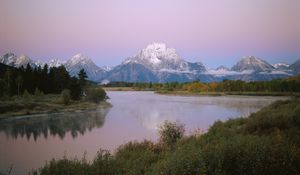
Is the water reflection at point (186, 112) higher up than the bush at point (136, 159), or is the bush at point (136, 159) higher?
the bush at point (136, 159)

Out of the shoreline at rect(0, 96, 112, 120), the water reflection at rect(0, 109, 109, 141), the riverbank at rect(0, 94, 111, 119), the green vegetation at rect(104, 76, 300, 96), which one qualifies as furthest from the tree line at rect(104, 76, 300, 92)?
the water reflection at rect(0, 109, 109, 141)

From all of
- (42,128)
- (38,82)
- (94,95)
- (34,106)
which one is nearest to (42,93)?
(38,82)

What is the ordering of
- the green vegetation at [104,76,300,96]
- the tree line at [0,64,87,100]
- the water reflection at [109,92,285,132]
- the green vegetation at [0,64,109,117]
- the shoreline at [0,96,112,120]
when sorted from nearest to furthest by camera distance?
1. the water reflection at [109,92,285,132]
2. the shoreline at [0,96,112,120]
3. the green vegetation at [0,64,109,117]
4. the tree line at [0,64,87,100]
5. the green vegetation at [104,76,300,96]

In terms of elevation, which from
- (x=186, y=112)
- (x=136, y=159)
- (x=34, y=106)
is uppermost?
(x=136, y=159)

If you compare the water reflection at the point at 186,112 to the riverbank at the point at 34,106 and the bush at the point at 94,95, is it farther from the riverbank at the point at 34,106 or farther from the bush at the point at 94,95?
the riverbank at the point at 34,106

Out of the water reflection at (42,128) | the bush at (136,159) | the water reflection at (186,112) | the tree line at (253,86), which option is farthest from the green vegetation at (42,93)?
the tree line at (253,86)

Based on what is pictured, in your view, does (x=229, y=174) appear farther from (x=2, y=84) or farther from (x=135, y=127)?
(x=2, y=84)

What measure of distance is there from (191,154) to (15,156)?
16287 millimetres

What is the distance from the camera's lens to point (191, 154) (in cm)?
878

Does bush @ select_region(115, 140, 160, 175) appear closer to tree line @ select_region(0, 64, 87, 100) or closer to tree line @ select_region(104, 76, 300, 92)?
tree line @ select_region(0, 64, 87, 100)

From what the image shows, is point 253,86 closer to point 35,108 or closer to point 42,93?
point 42,93

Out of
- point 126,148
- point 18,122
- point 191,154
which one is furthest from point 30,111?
point 191,154

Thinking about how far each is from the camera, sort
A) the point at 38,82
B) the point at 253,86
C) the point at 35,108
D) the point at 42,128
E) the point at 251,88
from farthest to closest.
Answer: the point at 253,86, the point at 251,88, the point at 38,82, the point at 35,108, the point at 42,128

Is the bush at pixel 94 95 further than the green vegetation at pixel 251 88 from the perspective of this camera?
No
